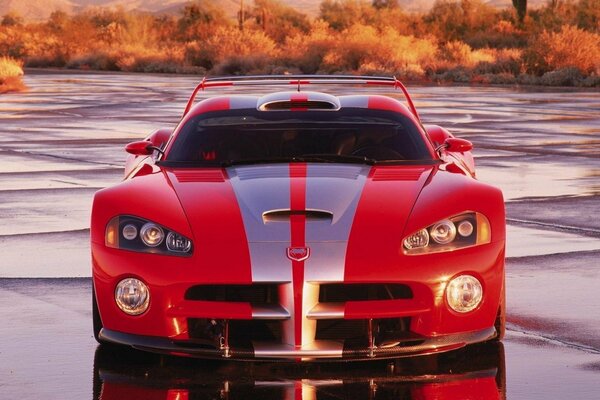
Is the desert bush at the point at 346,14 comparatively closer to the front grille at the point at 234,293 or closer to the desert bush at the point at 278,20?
the desert bush at the point at 278,20

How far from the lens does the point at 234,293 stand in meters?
6.45

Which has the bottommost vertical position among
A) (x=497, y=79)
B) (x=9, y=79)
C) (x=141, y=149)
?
(x=497, y=79)

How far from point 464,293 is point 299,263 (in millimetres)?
805

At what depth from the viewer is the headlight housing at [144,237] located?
6.63m

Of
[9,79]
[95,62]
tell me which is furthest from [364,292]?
[95,62]

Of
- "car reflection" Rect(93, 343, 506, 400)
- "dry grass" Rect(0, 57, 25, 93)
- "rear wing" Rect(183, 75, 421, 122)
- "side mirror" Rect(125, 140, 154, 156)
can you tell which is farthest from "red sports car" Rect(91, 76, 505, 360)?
"dry grass" Rect(0, 57, 25, 93)

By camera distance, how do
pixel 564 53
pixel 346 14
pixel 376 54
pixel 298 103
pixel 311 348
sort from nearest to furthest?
pixel 311 348
pixel 298 103
pixel 564 53
pixel 376 54
pixel 346 14

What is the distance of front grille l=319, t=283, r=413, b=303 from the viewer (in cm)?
639

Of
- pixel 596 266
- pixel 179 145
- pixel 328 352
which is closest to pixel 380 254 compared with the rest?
pixel 328 352

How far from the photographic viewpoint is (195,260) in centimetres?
648

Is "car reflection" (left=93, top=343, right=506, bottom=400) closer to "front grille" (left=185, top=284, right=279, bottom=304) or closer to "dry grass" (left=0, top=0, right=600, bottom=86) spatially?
"front grille" (left=185, top=284, right=279, bottom=304)

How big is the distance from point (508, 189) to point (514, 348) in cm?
782

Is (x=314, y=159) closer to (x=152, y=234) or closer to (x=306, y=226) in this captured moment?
(x=306, y=226)

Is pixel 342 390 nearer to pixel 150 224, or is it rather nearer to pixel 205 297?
pixel 205 297
